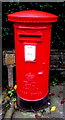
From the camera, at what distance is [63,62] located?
332 centimetres

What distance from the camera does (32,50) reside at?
2113 millimetres

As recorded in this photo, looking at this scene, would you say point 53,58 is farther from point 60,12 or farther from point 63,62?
point 60,12

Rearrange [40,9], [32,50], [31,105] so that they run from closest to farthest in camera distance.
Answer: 1. [32,50]
2. [31,105]
3. [40,9]

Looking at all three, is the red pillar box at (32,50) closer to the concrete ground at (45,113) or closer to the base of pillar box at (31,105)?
the base of pillar box at (31,105)

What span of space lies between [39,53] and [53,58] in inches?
46.7

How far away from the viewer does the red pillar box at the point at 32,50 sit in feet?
6.57

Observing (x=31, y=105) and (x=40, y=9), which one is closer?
(x=31, y=105)

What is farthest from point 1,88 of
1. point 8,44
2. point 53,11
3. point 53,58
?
point 53,11

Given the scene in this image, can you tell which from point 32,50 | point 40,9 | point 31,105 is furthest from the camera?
point 40,9

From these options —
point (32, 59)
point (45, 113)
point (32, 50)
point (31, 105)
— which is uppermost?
point (32, 50)

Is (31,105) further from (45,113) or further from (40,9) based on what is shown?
(40,9)

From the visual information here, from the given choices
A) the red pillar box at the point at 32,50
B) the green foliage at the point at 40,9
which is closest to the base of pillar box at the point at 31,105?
the red pillar box at the point at 32,50

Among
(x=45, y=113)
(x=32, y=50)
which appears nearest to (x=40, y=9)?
(x=32, y=50)

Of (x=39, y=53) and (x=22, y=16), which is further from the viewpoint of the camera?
(x=39, y=53)
